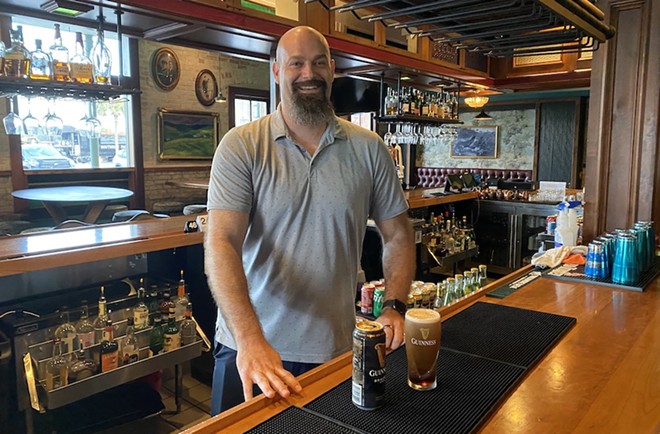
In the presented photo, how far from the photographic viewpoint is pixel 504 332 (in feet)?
5.07

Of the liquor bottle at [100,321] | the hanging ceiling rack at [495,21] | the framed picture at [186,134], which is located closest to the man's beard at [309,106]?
the hanging ceiling rack at [495,21]

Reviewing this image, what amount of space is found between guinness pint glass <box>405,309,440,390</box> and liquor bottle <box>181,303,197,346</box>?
216 centimetres

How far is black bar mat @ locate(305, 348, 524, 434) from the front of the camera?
101 centimetres

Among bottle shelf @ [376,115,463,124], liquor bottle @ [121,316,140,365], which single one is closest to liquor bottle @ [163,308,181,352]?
liquor bottle @ [121,316,140,365]

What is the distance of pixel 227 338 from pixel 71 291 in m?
1.55

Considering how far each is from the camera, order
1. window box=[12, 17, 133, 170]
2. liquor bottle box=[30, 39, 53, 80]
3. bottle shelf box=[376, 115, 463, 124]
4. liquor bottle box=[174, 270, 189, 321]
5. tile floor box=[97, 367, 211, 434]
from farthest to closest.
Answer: window box=[12, 17, 133, 170], bottle shelf box=[376, 115, 463, 124], liquor bottle box=[30, 39, 53, 80], liquor bottle box=[174, 270, 189, 321], tile floor box=[97, 367, 211, 434]

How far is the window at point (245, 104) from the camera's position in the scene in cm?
997

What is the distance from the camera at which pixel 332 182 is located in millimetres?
1688

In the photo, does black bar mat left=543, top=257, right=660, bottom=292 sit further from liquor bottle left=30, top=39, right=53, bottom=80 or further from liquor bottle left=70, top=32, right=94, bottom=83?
liquor bottle left=30, top=39, right=53, bottom=80

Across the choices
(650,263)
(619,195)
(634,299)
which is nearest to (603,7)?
(619,195)

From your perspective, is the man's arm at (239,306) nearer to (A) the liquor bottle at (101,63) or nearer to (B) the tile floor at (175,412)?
(B) the tile floor at (175,412)

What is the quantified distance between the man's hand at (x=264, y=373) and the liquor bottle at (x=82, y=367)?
1670 mm

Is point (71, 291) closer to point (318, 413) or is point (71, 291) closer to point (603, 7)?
point (318, 413)

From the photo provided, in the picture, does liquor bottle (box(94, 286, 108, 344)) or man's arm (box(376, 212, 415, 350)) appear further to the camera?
liquor bottle (box(94, 286, 108, 344))
